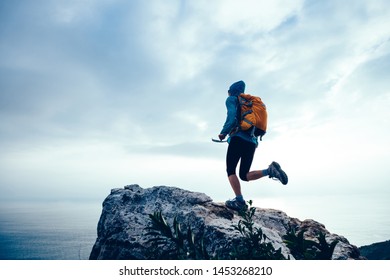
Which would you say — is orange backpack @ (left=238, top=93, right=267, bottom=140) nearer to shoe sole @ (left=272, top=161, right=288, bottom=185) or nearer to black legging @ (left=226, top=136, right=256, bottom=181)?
black legging @ (left=226, top=136, right=256, bottom=181)

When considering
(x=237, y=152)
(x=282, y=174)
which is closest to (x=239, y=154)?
(x=237, y=152)

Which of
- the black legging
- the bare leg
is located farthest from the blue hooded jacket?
the bare leg

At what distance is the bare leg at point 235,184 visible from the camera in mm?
6238

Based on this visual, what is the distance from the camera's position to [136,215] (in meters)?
5.71

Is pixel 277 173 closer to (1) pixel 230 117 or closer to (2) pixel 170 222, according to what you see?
(1) pixel 230 117

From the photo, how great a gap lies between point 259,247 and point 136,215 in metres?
3.44

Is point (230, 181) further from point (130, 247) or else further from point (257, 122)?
point (130, 247)

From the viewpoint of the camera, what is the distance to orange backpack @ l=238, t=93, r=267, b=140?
6.12m

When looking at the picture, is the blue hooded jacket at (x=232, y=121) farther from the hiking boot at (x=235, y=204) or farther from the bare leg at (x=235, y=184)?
the hiking boot at (x=235, y=204)

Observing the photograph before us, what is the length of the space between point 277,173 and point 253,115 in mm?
1516

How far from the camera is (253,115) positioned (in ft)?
20.3

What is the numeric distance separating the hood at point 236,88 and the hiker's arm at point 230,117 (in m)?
0.36
